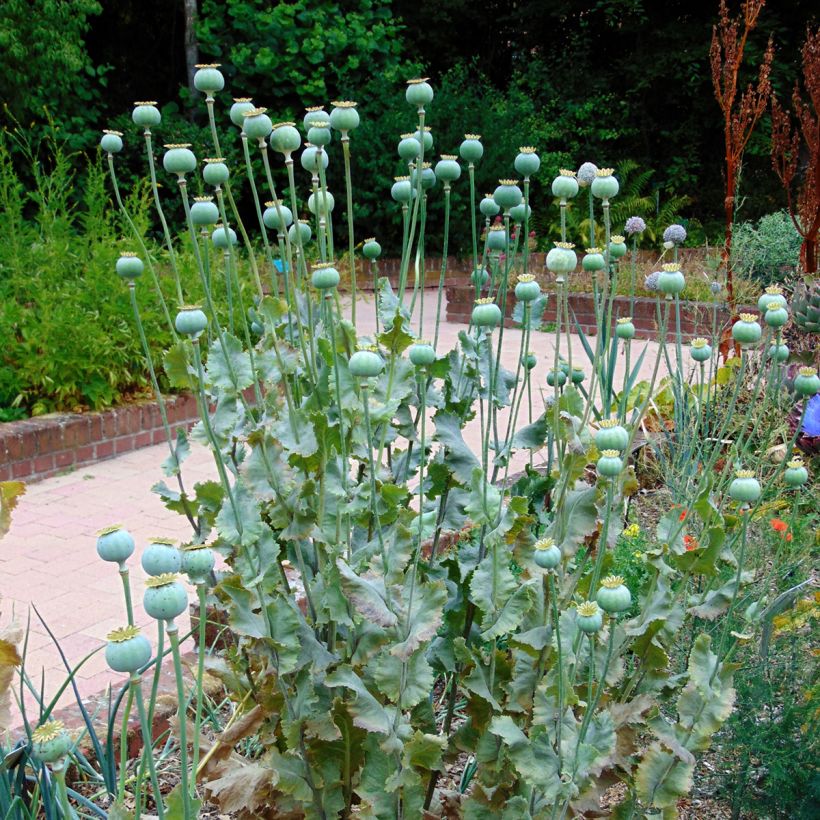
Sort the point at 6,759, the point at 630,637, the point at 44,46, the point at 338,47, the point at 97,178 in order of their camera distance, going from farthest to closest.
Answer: the point at 338,47 → the point at 44,46 → the point at 97,178 → the point at 630,637 → the point at 6,759

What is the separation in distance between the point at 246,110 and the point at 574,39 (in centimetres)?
1461

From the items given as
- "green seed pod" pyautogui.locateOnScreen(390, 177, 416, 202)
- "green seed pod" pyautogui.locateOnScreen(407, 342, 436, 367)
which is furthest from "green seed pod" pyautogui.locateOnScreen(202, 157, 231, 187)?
"green seed pod" pyautogui.locateOnScreen(407, 342, 436, 367)

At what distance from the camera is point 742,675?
6.75 feet

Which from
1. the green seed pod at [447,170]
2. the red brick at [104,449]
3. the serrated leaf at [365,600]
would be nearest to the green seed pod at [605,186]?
the green seed pod at [447,170]

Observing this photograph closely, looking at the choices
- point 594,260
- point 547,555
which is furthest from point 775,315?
point 547,555

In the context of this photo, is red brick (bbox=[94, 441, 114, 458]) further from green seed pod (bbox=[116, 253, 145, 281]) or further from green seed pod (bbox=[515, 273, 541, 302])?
green seed pod (bbox=[515, 273, 541, 302])

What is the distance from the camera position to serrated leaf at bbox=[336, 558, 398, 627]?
1440 millimetres

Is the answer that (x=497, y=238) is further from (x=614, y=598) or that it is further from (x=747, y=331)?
(x=614, y=598)

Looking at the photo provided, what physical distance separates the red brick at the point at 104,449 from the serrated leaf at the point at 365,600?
155 inches

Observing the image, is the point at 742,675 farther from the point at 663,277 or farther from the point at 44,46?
the point at 44,46

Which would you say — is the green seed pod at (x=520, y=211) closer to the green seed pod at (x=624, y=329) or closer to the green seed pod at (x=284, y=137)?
the green seed pod at (x=624, y=329)

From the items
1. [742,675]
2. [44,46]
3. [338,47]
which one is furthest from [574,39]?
[742,675]

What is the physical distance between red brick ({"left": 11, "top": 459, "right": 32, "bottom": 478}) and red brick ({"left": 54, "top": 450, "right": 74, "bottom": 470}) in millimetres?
169

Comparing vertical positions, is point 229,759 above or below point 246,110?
below
